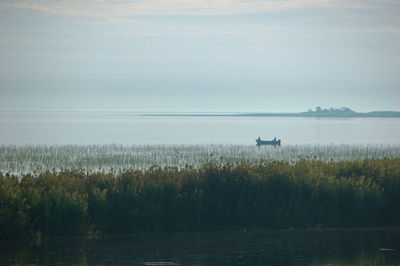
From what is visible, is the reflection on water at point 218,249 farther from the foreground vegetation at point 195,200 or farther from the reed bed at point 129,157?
the reed bed at point 129,157

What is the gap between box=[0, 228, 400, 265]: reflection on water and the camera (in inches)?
742

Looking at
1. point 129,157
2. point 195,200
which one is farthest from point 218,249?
point 129,157

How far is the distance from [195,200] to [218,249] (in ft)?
9.73

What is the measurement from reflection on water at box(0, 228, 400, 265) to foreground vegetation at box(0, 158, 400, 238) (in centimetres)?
63

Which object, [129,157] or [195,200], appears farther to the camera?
[129,157]

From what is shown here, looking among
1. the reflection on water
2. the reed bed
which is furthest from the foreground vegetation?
the reed bed

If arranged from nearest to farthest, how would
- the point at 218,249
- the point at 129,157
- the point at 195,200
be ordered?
the point at 218,249
the point at 195,200
the point at 129,157

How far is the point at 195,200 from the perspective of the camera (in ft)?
74.6

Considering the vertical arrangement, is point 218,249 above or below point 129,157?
Result: below

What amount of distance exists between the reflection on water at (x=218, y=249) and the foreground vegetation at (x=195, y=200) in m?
0.63

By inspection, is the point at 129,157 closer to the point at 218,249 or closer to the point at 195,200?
the point at 195,200

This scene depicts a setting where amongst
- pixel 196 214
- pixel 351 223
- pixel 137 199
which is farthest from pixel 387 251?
pixel 137 199

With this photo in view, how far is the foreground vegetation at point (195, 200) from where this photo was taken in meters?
21.2

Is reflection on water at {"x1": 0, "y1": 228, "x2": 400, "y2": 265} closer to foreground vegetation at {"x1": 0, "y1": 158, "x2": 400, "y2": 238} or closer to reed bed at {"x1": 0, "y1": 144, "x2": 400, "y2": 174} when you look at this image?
foreground vegetation at {"x1": 0, "y1": 158, "x2": 400, "y2": 238}
